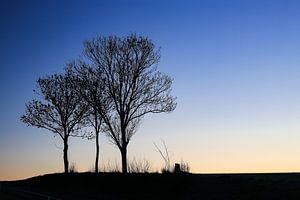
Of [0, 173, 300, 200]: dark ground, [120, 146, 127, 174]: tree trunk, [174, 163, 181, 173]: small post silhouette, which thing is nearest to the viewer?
[0, 173, 300, 200]: dark ground

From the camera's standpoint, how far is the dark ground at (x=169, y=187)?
24.1 m

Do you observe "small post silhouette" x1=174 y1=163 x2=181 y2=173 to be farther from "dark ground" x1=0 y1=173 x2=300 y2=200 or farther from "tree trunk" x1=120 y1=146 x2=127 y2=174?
"tree trunk" x1=120 y1=146 x2=127 y2=174

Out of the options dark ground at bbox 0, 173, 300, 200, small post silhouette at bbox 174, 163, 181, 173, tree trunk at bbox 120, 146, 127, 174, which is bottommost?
dark ground at bbox 0, 173, 300, 200

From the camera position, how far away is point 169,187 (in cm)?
2972

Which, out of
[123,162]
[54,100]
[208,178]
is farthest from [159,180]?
[54,100]

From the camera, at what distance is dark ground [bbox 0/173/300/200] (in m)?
24.1

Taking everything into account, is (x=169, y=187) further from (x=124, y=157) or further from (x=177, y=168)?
(x=124, y=157)

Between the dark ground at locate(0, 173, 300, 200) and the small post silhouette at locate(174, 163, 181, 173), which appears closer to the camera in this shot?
the dark ground at locate(0, 173, 300, 200)

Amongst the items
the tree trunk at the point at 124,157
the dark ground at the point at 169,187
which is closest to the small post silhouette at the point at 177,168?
the dark ground at the point at 169,187

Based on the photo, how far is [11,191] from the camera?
1549 inches

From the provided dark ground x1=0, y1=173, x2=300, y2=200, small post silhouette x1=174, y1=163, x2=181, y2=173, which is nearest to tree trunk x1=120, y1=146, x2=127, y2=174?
dark ground x1=0, y1=173, x2=300, y2=200

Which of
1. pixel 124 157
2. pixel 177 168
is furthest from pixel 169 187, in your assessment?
pixel 124 157

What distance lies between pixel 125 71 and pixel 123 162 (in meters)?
7.98

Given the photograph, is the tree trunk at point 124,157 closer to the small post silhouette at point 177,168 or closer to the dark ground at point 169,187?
the dark ground at point 169,187
